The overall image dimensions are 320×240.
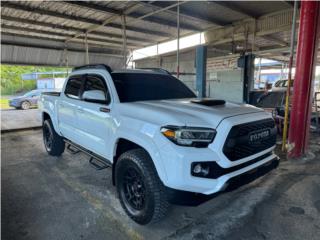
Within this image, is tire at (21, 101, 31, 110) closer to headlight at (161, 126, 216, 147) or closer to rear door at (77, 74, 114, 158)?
rear door at (77, 74, 114, 158)

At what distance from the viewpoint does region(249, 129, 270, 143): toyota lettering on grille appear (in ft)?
8.18

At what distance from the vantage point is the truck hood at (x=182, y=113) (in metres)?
2.31

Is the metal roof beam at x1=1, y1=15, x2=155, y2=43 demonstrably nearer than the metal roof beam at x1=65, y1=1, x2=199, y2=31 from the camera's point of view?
No

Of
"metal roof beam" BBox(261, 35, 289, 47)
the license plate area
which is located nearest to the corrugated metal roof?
"metal roof beam" BBox(261, 35, 289, 47)

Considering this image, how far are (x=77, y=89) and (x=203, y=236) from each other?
3036 millimetres

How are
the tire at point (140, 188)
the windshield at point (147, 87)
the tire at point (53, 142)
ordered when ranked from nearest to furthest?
the tire at point (140, 188)
the windshield at point (147, 87)
the tire at point (53, 142)

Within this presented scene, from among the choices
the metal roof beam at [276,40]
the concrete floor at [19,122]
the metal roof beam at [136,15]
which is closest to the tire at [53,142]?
the concrete floor at [19,122]

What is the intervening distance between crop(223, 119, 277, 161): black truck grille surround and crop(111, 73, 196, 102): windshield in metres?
1.42

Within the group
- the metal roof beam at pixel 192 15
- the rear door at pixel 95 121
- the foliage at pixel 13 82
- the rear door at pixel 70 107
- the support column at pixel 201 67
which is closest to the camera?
the rear door at pixel 95 121

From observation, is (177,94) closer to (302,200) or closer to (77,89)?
(77,89)

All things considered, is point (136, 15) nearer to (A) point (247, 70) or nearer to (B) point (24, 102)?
(A) point (247, 70)

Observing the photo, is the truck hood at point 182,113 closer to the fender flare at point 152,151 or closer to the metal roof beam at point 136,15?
the fender flare at point 152,151

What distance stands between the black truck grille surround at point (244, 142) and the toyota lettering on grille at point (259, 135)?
1 centimetres

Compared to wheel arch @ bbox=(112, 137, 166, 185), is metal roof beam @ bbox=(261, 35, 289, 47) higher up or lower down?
higher up
